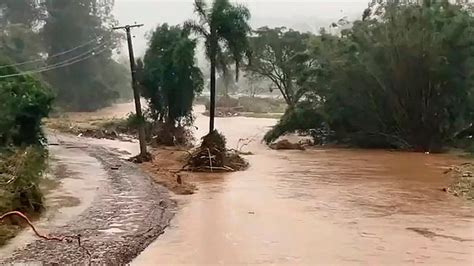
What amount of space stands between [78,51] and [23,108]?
42022 mm

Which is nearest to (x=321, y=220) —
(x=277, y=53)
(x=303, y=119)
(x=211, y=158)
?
(x=211, y=158)

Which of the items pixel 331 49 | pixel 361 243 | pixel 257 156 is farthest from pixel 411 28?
pixel 361 243

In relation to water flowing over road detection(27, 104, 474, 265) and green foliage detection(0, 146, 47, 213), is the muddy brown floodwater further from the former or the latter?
green foliage detection(0, 146, 47, 213)

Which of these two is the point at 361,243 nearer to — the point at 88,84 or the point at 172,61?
the point at 172,61

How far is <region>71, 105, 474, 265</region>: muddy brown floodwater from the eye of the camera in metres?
11.6

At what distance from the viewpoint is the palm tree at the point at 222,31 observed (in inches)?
1134

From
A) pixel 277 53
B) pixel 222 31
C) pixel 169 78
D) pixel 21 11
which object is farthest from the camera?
pixel 21 11

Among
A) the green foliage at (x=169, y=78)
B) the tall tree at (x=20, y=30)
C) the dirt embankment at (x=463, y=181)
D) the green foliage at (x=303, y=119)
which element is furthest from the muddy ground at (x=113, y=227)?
the tall tree at (x=20, y=30)

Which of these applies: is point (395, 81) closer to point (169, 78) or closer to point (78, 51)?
point (169, 78)

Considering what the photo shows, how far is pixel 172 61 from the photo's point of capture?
33531 mm

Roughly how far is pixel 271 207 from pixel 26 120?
11560mm

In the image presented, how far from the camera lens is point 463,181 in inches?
814

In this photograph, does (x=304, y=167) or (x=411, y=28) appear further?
(x=411, y=28)

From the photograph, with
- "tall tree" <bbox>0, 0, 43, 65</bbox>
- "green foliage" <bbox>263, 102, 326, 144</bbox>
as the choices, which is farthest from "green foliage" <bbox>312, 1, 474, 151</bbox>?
"tall tree" <bbox>0, 0, 43, 65</bbox>
